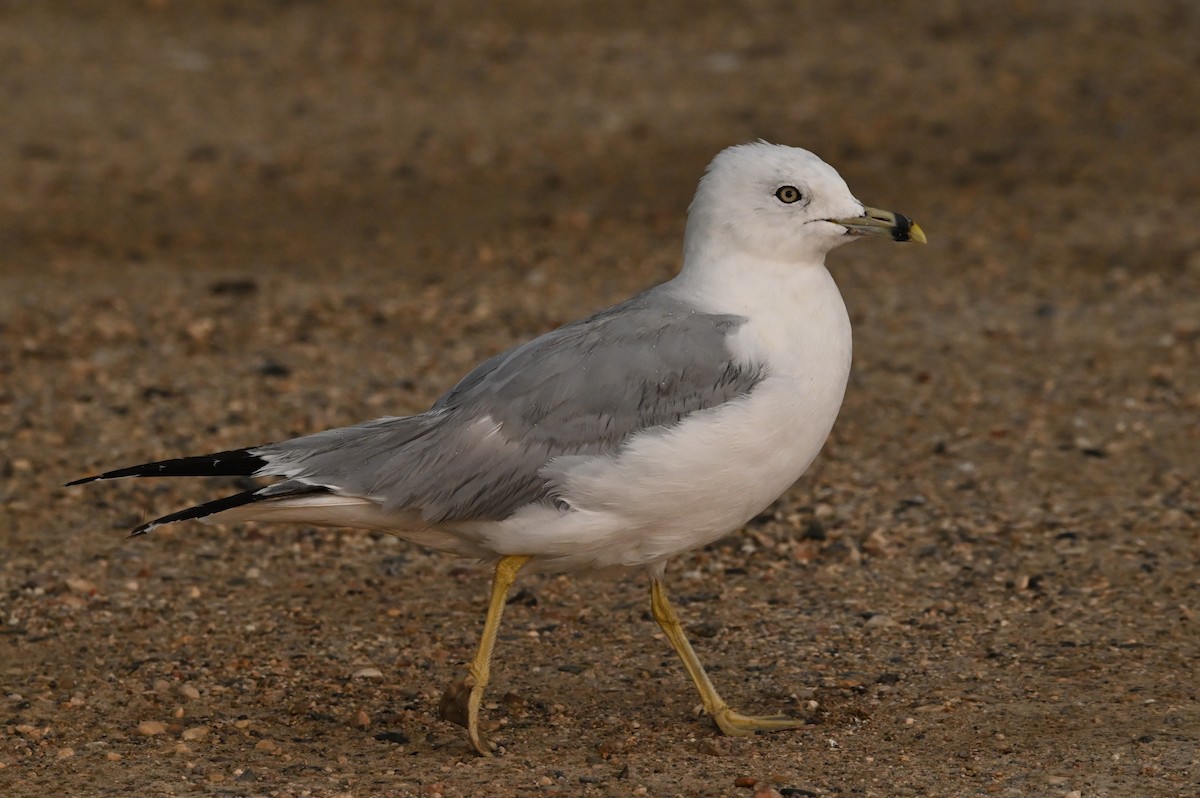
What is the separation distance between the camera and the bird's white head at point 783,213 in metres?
5.18

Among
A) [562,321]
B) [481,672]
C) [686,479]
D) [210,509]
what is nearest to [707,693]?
[481,672]

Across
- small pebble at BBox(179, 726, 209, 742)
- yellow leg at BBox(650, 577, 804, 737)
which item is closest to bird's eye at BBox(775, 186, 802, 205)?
yellow leg at BBox(650, 577, 804, 737)

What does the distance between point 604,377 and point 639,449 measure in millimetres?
269

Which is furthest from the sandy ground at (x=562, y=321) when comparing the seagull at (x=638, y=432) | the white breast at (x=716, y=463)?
the white breast at (x=716, y=463)

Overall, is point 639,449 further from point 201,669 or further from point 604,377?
point 201,669

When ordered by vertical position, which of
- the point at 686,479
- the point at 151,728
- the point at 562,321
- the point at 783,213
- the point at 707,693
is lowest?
the point at 151,728

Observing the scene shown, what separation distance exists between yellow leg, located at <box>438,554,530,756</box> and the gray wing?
24 centimetres

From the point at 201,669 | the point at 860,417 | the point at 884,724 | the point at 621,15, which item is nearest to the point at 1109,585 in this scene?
the point at 884,724

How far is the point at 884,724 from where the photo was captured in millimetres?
5273

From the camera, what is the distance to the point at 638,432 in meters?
4.92

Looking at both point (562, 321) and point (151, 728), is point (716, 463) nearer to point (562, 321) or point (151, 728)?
point (151, 728)

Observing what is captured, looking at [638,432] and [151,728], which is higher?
[638,432]

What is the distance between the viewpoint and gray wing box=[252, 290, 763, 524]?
495 centimetres

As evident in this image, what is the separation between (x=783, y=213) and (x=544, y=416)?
0.96m
